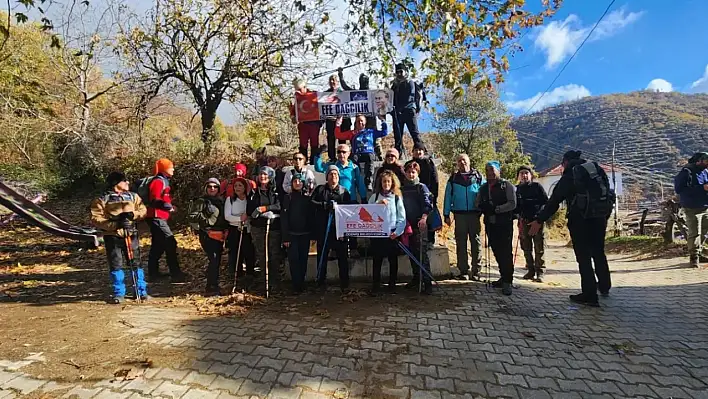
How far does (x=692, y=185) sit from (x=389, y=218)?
6019 millimetres

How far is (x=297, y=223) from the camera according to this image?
17.7 feet

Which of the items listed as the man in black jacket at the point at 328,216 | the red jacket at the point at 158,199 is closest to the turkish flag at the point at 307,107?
the man in black jacket at the point at 328,216

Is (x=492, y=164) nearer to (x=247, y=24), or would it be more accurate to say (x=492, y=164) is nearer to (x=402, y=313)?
(x=402, y=313)

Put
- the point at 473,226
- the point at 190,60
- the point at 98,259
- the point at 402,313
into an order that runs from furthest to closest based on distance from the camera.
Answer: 1. the point at 190,60
2. the point at 98,259
3. the point at 473,226
4. the point at 402,313

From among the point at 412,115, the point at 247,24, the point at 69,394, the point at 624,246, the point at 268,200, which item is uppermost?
the point at 247,24

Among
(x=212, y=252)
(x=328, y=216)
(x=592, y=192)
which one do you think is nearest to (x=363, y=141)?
(x=328, y=216)

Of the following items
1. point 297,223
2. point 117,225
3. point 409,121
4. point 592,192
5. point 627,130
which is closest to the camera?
point 592,192

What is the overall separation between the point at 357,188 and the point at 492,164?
2079mm

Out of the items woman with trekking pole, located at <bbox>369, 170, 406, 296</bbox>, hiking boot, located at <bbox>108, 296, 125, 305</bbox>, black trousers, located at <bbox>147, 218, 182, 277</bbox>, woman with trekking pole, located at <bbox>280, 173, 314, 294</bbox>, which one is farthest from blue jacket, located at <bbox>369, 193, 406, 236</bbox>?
hiking boot, located at <bbox>108, 296, 125, 305</bbox>

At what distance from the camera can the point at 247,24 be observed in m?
8.36

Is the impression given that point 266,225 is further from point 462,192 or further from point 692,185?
point 692,185

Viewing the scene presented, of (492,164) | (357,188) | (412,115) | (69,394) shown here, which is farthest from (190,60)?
(69,394)

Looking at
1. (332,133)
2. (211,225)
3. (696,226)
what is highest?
(332,133)

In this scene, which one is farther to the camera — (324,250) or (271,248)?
(271,248)
